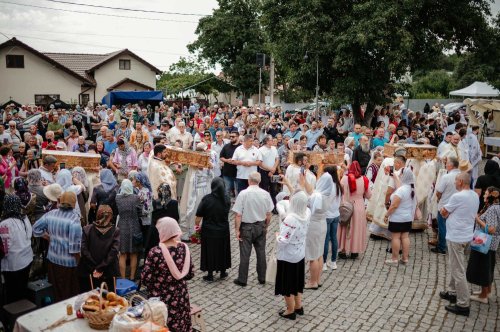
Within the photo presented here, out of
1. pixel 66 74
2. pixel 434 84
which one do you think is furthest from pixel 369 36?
pixel 434 84

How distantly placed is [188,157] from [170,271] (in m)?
4.74

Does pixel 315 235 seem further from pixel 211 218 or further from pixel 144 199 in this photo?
pixel 144 199

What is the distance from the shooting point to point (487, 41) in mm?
19578

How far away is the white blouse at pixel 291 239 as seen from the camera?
A: 6.02 metres

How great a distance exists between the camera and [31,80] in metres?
40.0

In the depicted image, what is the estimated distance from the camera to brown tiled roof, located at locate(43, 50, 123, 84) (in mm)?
44719

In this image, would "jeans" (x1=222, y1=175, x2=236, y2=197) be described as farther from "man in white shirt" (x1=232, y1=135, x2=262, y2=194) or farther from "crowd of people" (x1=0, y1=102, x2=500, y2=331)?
"man in white shirt" (x1=232, y1=135, x2=262, y2=194)

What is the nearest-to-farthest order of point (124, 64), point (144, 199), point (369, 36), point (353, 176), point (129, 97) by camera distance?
point (144, 199) → point (353, 176) → point (369, 36) → point (129, 97) → point (124, 64)

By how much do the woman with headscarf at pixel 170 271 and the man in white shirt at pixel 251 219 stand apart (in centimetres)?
236

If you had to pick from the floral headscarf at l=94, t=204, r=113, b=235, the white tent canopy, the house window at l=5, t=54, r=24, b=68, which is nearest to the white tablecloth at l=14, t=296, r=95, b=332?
the floral headscarf at l=94, t=204, r=113, b=235

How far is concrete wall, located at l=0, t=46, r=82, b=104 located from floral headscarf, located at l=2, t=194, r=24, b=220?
38.6 m

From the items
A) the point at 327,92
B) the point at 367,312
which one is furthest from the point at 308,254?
the point at 327,92

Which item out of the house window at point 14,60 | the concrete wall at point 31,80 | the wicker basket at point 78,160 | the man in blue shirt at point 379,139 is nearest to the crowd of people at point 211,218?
the wicker basket at point 78,160

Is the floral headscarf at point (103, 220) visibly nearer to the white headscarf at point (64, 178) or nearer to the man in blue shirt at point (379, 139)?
the white headscarf at point (64, 178)
